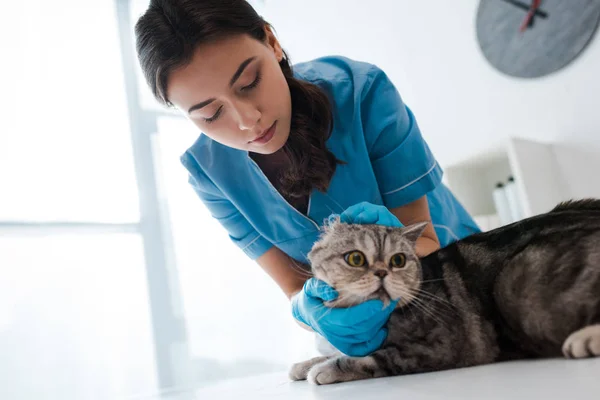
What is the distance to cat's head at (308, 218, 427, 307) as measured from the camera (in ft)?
2.71

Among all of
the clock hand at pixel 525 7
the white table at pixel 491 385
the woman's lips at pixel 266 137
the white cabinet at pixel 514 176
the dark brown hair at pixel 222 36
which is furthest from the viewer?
the clock hand at pixel 525 7

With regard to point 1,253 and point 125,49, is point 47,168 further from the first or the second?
point 125,49

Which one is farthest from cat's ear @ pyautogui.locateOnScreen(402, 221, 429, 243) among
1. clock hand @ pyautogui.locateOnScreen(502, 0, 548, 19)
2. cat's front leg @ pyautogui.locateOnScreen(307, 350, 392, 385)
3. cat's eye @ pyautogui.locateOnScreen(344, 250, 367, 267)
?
clock hand @ pyautogui.locateOnScreen(502, 0, 548, 19)

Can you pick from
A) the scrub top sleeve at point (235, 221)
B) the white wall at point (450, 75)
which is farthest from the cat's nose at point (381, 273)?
the white wall at point (450, 75)

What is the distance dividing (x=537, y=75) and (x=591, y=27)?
28 cm

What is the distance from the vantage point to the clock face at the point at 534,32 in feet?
6.45

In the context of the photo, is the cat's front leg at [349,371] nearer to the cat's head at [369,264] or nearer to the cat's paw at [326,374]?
the cat's paw at [326,374]

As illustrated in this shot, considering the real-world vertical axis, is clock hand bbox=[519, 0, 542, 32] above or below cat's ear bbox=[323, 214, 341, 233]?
above

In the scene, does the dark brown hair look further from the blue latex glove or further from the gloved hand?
the gloved hand

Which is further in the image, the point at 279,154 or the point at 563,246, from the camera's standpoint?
the point at 279,154

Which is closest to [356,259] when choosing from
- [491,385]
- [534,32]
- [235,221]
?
[491,385]

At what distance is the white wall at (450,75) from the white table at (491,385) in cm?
171

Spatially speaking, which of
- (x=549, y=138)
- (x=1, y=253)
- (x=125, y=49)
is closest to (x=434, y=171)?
(x=549, y=138)

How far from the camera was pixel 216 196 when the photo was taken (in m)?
1.31
